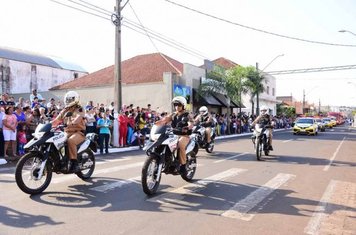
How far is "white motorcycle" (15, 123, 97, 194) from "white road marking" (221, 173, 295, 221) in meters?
3.59

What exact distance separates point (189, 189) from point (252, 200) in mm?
1442

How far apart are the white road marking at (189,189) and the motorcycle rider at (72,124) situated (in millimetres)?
2026

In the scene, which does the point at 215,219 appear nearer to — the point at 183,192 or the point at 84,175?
the point at 183,192

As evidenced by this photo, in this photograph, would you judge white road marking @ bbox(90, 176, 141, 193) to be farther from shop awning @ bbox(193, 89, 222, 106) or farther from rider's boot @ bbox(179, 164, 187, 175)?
shop awning @ bbox(193, 89, 222, 106)

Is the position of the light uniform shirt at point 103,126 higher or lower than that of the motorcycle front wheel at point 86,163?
higher

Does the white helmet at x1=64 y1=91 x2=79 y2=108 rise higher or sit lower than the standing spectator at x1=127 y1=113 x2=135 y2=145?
→ higher

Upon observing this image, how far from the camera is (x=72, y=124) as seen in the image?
779 cm

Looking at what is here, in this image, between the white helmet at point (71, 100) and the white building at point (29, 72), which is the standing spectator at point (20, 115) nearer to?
the white helmet at point (71, 100)

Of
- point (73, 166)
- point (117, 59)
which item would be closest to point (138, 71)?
point (117, 59)

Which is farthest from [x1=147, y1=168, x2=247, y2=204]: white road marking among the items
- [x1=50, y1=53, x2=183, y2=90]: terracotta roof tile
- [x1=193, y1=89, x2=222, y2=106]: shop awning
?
[x1=193, y1=89, x2=222, y2=106]: shop awning

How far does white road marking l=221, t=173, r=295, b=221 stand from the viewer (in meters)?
5.93

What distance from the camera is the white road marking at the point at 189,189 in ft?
22.1

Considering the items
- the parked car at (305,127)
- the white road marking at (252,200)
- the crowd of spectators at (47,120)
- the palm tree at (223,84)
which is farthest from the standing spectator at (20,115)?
the parked car at (305,127)

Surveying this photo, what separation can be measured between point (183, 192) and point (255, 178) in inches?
108
